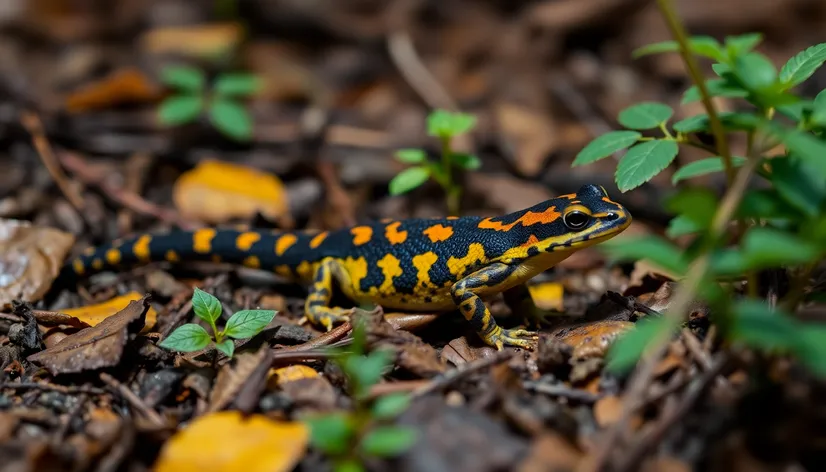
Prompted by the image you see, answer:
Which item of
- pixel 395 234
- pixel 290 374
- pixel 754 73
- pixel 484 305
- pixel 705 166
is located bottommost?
pixel 484 305

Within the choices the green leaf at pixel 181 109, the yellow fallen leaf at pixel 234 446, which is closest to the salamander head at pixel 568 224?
the yellow fallen leaf at pixel 234 446

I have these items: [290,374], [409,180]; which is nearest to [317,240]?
[409,180]

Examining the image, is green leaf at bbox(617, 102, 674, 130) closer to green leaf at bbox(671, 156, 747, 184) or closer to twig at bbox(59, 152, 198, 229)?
green leaf at bbox(671, 156, 747, 184)

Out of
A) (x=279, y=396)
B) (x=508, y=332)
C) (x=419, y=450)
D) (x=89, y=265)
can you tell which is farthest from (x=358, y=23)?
(x=419, y=450)

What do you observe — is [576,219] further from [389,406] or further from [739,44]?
[389,406]

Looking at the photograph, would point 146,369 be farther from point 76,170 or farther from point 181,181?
point 76,170

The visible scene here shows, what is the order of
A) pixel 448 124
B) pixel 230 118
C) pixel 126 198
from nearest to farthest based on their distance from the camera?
1. pixel 448 124
2. pixel 126 198
3. pixel 230 118
